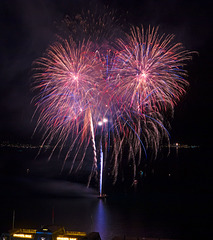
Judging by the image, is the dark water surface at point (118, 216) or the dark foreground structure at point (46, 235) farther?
the dark water surface at point (118, 216)

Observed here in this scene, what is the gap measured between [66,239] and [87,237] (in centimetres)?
72

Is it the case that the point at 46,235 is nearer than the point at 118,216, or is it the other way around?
the point at 46,235

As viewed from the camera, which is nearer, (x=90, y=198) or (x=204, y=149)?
(x=90, y=198)

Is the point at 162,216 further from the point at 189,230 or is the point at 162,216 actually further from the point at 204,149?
the point at 204,149

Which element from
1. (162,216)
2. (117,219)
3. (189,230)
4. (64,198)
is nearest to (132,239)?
(189,230)

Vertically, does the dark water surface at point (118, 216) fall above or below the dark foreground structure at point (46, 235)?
below

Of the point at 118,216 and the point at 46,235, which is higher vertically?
the point at 46,235

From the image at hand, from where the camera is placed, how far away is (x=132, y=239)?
12.0 metres

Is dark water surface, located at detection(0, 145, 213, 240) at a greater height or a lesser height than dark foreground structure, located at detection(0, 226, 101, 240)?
lesser

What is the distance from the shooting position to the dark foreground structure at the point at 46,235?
389 inches

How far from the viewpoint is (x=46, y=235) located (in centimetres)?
997

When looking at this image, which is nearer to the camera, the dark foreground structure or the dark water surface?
the dark foreground structure

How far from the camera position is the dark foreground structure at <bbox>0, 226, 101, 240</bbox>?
9890 mm

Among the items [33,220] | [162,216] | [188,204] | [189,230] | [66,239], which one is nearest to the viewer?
[66,239]
